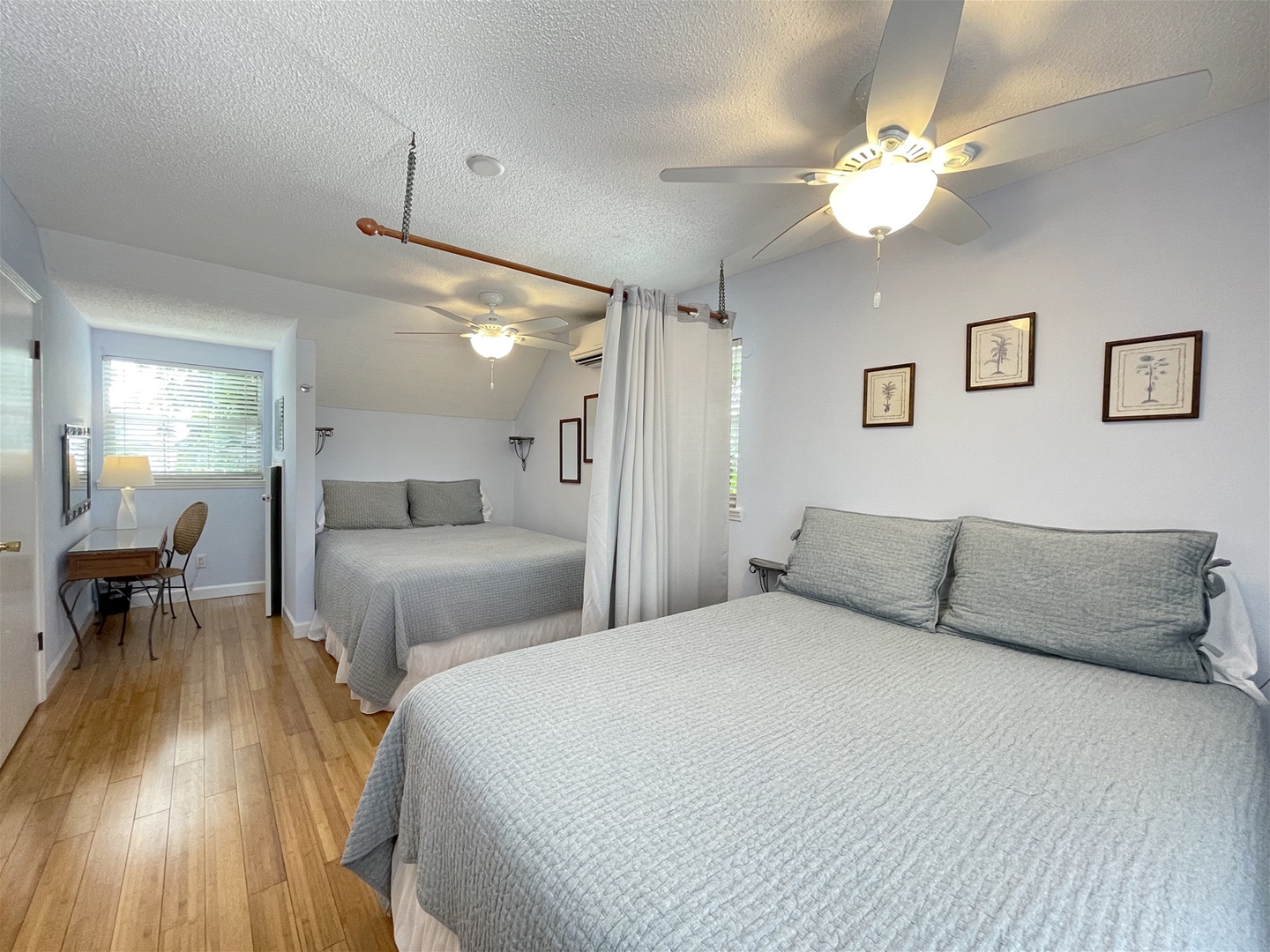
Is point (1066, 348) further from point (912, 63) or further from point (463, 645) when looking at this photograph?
point (463, 645)

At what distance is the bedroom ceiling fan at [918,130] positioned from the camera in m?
0.96

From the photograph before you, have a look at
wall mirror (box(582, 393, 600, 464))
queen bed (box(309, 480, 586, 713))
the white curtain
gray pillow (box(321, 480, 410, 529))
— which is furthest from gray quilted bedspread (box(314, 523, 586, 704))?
wall mirror (box(582, 393, 600, 464))

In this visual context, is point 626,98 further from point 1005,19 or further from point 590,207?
point 1005,19

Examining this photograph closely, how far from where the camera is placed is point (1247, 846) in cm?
79

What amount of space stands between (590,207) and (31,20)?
156 cm

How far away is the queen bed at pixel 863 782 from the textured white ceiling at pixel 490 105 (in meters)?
1.35

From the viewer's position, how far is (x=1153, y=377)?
161 centimetres

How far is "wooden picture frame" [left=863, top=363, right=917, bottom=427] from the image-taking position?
217cm

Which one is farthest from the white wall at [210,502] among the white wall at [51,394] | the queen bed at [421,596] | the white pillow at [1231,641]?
the white pillow at [1231,641]

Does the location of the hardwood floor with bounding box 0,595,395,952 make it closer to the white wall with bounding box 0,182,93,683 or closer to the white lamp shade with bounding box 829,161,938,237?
the white wall with bounding box 0,182,93,683

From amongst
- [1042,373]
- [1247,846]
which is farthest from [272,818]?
[1042,373]

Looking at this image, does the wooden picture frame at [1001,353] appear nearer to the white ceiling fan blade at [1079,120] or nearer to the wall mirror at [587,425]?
the white ceiling fan blade at [1079,120]

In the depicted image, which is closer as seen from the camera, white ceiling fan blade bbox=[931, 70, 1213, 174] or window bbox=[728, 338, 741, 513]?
white ceiling fan blade bbox=[931, 70, 1213, 174]

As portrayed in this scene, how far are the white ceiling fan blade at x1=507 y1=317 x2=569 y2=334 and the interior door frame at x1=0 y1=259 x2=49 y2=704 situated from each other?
2.09 meters
